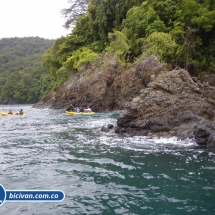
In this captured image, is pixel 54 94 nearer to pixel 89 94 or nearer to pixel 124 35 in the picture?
pixel 89 94

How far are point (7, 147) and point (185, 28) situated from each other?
2009cm

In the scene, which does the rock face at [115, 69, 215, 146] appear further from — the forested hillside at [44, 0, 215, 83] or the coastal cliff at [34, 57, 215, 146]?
the forested hillside at [44, 0, 215, 83]

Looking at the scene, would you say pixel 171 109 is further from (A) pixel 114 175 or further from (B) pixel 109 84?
(B) pixel 109 84

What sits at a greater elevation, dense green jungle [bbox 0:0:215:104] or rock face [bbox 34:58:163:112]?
dense green jungle [bbox 0:0:215:104]

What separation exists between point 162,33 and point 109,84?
8.06 metres

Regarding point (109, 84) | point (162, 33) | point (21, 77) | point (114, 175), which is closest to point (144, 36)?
point (162, 33)

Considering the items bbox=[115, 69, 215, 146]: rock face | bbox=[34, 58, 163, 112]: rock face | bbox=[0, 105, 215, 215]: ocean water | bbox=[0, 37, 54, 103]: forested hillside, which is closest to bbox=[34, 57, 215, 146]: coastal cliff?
bbox=[115, 69, 215, 146]: rock face

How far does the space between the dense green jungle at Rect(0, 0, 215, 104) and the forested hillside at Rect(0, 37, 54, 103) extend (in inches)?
985

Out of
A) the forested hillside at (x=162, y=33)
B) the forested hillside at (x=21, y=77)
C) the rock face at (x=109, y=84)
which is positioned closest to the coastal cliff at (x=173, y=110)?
the forested hillside at (x=162, y=33)

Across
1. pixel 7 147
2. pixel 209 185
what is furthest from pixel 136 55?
pixel 209 185

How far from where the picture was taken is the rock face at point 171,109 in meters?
12.3

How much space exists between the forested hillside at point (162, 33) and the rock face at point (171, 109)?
970 cm

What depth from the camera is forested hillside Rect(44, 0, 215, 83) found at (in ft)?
76.3

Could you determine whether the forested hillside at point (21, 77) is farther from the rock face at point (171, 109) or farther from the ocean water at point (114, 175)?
the ocean water at point (114, 175)
